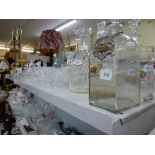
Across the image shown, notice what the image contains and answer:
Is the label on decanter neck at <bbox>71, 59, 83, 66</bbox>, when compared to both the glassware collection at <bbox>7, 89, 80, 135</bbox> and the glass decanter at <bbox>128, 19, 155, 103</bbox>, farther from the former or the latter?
the glassware collection at <bbox>7, 89, 80, 135</bbox>

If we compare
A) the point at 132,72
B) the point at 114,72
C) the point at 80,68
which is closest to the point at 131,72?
the point at 132,72

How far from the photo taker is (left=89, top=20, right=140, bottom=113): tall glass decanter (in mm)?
428

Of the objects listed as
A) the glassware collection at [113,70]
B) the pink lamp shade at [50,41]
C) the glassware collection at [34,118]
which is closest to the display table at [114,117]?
the glassware collection at [113,70]

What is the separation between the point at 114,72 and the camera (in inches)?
16.4

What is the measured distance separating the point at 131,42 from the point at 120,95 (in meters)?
0.18

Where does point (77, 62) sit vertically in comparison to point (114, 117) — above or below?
above

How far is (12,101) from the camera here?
1564 mm

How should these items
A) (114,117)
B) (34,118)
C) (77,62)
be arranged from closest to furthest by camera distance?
(114,117) < (77,62) < (34,118)

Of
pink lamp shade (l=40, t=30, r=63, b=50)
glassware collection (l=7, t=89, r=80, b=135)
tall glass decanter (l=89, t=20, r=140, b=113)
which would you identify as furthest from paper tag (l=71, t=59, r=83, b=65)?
pink lamp shade (l=40, t=30, r=63, b=50)

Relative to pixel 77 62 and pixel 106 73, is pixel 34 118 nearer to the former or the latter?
pixel 77 62

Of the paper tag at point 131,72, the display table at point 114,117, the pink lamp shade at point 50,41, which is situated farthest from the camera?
the pink lamp shade at point 50,41

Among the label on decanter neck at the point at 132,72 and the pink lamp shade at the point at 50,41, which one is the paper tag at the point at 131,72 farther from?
the pink lamp shade at the point at 50,41

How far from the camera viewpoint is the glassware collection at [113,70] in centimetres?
43
